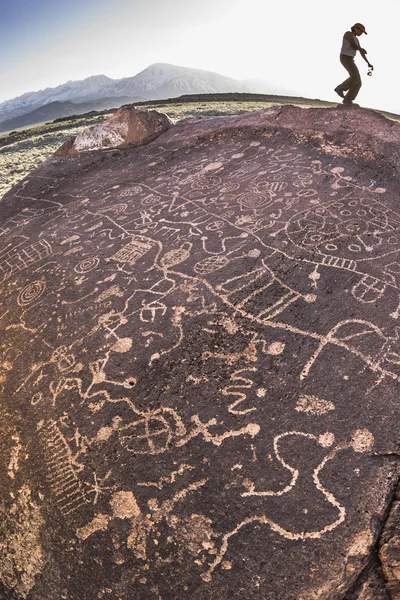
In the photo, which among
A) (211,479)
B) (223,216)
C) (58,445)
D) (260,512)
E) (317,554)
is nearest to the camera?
(317,554)

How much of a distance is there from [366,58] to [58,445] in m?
7.80

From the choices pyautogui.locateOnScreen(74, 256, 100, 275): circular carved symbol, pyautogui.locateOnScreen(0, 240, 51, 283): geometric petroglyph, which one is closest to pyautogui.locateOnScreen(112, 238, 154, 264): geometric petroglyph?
pyautogui.locateOnScreen(74, 256, 100, 275): circular carved symbol

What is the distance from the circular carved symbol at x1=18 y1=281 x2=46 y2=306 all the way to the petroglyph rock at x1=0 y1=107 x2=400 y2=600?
0.03 m

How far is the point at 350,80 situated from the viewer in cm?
743

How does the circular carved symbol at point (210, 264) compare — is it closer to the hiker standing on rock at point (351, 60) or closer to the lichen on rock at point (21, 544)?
the lichen on rock at point (21, 544)

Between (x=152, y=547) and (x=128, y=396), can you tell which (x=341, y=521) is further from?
(x=128, y=396)

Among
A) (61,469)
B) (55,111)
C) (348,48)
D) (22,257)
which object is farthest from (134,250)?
(55,111)

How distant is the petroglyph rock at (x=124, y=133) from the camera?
22.8ft

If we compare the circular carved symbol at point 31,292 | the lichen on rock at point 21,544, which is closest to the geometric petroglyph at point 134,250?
the circular carved symbol at point 31,292

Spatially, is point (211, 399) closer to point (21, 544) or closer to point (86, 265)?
point (21, 544)

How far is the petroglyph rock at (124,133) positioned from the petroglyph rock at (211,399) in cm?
296

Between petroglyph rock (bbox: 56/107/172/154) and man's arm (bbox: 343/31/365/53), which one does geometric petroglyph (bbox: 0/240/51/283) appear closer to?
petroglyph rock (bbox: 56/107/172/154)

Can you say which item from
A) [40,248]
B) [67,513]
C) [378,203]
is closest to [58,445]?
[67,513]

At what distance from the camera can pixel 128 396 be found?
268cm
